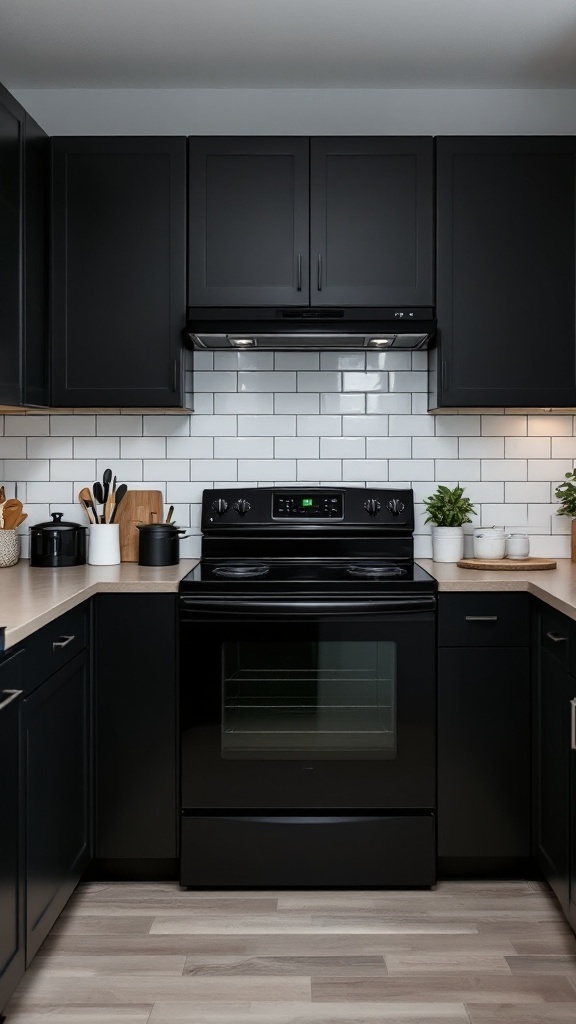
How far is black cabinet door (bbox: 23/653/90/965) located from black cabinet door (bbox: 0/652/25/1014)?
0.07 metres

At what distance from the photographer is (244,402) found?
319 centimetres

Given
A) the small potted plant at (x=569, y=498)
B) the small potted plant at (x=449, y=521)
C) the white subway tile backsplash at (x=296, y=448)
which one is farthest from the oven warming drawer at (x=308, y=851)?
the white subway tile backsplash at (x=296, y=448)

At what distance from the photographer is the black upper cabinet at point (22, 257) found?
251 cm

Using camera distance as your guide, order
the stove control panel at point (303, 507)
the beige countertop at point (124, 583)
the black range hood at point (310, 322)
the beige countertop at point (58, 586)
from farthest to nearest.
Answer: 1. the stove control panel at point (303, 507)
2. the black range hood at point (310, 322)
3. the beige countertop at point (124, 583)
4. the beige countertop at point (58, 586)

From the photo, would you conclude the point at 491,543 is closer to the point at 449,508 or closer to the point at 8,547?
the point at 449,508

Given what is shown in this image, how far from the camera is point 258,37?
277 cm

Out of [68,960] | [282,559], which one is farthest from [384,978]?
[282,559]

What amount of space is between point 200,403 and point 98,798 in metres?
1.48

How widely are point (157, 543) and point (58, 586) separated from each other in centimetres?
49

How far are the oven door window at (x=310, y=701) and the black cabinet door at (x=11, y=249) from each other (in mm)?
1071

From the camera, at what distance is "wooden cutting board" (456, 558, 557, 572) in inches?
112

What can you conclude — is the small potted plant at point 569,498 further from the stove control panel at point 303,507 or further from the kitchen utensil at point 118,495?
the kitchen utensil at point 118,495

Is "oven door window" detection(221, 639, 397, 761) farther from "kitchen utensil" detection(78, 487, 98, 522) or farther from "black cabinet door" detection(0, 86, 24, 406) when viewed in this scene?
"black cabinet door" detection(0, 86, 24, 406)

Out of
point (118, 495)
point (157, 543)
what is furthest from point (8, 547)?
point (157, 543)
